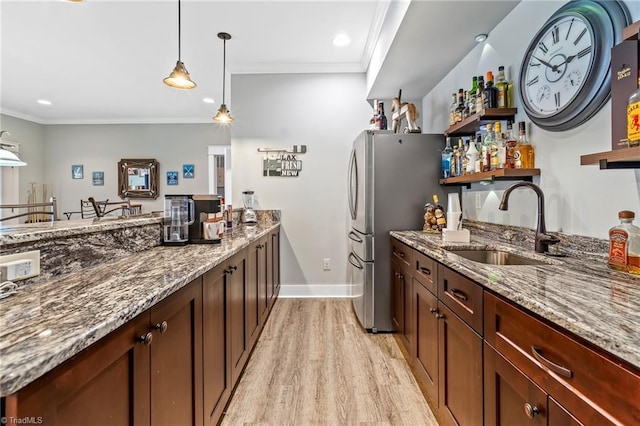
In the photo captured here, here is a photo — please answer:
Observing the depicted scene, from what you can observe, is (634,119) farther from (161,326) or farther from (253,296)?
(253,296)

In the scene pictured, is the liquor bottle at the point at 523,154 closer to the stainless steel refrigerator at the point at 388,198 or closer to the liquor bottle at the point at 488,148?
the liquor bottle at the point at 488,148

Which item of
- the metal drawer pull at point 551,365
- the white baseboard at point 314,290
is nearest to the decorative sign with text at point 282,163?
the white baseboard at point 314,290

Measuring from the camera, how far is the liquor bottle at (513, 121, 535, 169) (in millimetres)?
1832

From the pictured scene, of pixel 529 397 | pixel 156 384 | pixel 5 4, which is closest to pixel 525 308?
pixel 529 397

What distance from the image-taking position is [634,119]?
1.03 meters

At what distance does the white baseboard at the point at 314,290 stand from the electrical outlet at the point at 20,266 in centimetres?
293

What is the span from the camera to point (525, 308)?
0.92 meters

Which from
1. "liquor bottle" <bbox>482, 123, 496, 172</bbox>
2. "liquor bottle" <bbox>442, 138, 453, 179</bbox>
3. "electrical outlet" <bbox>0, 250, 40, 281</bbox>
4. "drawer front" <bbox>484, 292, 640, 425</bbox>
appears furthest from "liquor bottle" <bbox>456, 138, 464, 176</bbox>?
"electrical outlet" <bbox>0, 250, 40, 281</bbox>

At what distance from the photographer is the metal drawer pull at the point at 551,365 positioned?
0.75 metres

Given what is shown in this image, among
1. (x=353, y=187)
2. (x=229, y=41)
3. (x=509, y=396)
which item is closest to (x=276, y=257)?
(x=353, y=187)

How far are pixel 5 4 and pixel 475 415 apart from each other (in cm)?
430

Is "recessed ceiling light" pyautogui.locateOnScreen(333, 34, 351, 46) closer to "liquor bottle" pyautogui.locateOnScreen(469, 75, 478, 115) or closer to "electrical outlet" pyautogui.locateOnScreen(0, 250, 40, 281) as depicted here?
"liquor bottle" pyautogui.locateOnScreen(469, 75, 478, 115)

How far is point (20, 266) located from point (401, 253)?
2112 millimetres

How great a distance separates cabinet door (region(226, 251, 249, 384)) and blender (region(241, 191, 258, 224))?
160cm
